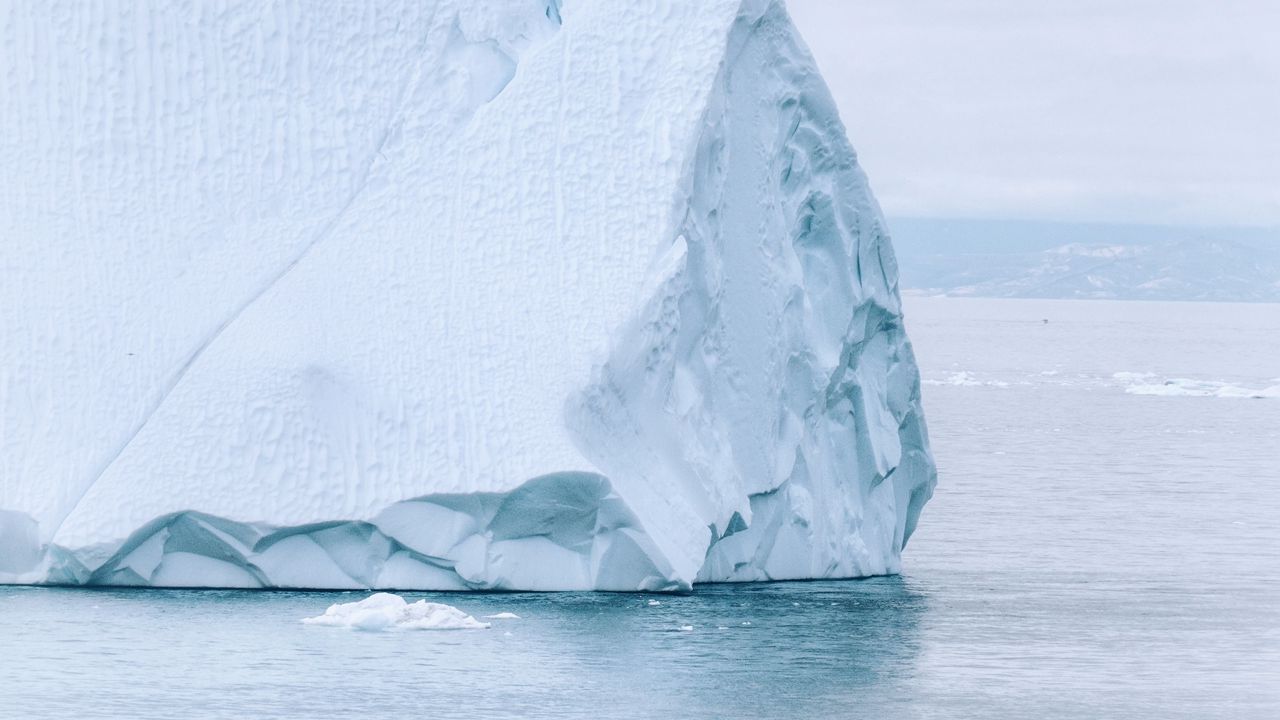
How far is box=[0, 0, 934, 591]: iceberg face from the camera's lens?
16.5 metres

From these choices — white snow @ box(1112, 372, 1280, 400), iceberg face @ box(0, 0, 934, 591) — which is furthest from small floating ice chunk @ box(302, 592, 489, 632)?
white snow @ box(1112, 372, 1280, 400)

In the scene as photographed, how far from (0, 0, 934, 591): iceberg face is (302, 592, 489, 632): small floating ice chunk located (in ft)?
3.27

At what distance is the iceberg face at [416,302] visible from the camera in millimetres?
16484

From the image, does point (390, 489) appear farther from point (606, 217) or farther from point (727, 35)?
point (727, 35)

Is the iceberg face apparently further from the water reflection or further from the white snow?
the white snow

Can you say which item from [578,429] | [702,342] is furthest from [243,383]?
[702,342]

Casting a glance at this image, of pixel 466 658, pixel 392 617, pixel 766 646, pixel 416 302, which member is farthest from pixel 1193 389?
pixel 466 658

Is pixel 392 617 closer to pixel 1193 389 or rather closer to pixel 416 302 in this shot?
pixel 416 302

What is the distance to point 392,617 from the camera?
50.1ft

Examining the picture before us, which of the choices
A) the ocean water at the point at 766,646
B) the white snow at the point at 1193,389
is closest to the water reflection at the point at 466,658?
the ocean water at the point at 766,646

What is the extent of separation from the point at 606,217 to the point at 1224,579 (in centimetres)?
818

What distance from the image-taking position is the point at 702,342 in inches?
719

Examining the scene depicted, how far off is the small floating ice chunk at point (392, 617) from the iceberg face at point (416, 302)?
998 millimetres

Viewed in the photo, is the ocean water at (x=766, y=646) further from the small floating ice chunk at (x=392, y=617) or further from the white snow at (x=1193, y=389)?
the white snow at (x=1193, y=389)
